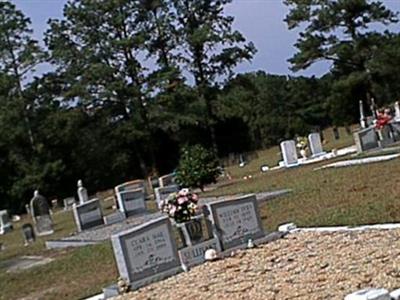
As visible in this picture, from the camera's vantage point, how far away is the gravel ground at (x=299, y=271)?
6129 millimetres

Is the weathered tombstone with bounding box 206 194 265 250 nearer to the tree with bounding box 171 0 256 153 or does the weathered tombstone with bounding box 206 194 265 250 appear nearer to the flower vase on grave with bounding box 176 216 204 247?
the flower vase on grave with bounding box 176 216 204 247

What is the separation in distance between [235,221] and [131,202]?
39.6 feet

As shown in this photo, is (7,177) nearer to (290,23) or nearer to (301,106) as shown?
(290,23)

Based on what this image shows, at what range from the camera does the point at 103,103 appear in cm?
4769

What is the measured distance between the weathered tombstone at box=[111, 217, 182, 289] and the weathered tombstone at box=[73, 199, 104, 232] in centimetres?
1148

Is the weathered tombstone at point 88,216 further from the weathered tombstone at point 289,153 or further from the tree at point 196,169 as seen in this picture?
the weathered tombstone at point 289,153

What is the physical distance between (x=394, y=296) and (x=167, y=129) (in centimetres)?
4429

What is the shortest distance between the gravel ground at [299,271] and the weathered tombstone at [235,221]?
1.06 ft

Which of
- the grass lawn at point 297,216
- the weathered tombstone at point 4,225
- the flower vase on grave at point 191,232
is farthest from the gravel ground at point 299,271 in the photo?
the weathered tombstone at point 4,225

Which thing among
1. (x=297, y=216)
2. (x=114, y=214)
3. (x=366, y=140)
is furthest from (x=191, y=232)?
(x=366, y=140)

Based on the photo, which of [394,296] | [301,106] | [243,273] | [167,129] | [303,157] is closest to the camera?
[394,296]

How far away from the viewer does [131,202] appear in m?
21.2

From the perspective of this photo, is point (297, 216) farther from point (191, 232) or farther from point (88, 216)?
point (88, 216)

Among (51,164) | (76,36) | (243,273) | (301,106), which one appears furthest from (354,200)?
Result: (301,106)
